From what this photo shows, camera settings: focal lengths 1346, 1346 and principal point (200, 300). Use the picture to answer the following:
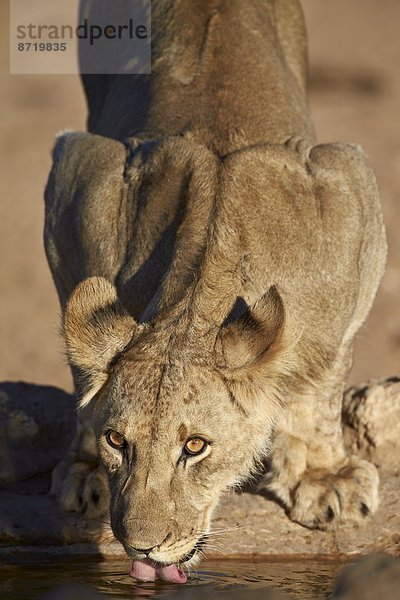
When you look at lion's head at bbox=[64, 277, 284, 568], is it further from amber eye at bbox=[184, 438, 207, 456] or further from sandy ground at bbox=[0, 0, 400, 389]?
sandy ground at bbox=[0, 0, 400, 389]

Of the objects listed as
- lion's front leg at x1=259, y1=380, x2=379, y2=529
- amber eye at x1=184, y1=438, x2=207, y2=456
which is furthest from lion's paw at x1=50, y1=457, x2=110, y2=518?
amber eye at x1=184, y1=438, x2=207, y2=456

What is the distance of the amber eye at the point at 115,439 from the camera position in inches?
218

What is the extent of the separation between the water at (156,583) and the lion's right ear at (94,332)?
910 millimetres

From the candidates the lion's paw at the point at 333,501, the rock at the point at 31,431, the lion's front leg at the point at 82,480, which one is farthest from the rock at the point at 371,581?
the rock at the point at 31,431

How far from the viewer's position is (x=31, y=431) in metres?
7.76

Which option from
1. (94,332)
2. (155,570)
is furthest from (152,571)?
(94,332)

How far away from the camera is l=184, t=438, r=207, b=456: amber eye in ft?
18.1

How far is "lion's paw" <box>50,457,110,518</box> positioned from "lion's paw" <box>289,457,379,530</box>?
985 millimetres

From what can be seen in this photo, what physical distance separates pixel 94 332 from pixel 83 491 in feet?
4.97

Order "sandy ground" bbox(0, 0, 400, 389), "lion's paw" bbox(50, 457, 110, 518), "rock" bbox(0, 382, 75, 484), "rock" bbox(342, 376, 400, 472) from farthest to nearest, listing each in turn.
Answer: "sandy ground" bbox(0, 0, 400, 389), "rock" bbox(0, 382, 75, 484), "rock" bbox(342, 376, 400, 472), "lion's paw" bbox(50, 457, 110, 518)

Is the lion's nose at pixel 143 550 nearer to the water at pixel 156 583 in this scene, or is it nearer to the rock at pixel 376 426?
the water at pixel 156 583

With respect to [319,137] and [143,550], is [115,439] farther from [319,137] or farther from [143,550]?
[319,137]

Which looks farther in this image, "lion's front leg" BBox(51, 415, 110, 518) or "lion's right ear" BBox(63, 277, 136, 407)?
"lion's front leg" BBox(51, 415, 110, 518)

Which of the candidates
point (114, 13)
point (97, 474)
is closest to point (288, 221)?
point (97, 474)
